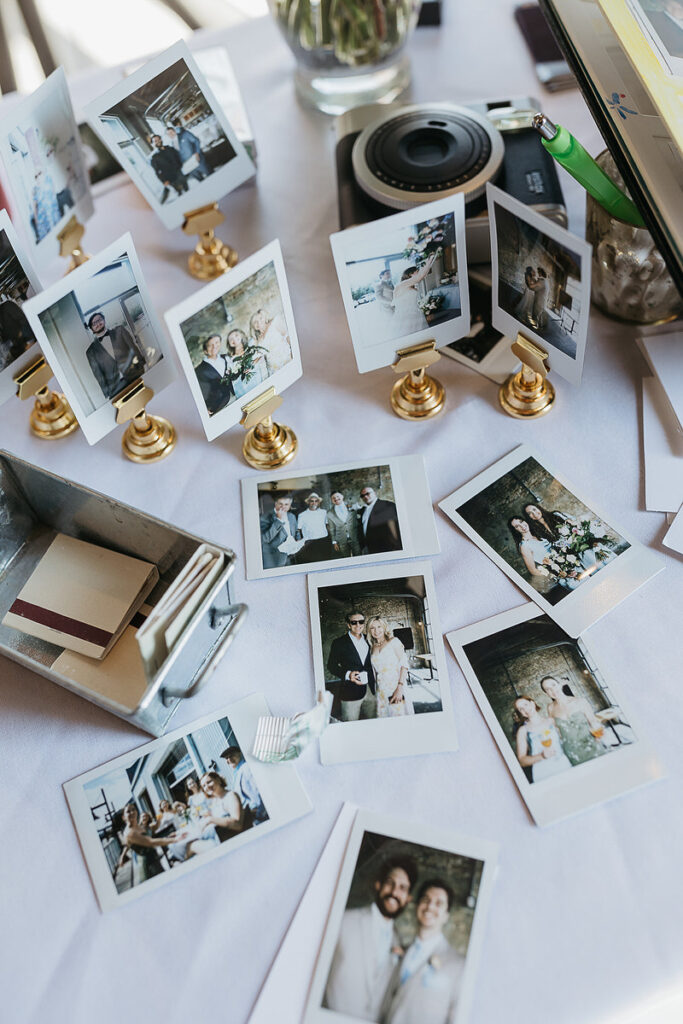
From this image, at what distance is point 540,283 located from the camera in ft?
2.96

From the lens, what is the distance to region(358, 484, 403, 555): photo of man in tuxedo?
3.04 ft

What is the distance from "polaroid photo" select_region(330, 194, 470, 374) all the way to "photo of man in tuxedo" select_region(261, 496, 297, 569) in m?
0.19

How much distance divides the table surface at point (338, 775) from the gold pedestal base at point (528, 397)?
0.01 meters

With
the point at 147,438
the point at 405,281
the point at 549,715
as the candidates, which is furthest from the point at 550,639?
the point at 147,438

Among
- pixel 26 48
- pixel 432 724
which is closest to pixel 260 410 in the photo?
pixel 432 724

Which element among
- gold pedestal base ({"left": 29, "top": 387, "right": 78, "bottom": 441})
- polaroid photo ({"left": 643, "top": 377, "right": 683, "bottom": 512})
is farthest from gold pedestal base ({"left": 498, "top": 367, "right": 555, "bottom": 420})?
gold pedestal base ({"left": 29, "top": 387, "right": 78, "bottom": 441})

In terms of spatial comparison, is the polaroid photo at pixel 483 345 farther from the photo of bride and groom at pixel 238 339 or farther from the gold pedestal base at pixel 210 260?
the gold pedestal base at pixel 210 260

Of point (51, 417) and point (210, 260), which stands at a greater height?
point (210, 260)

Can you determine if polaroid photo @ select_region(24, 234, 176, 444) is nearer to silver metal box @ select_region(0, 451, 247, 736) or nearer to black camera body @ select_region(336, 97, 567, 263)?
silver metal box @ select_region(0, 451, 247, 736)

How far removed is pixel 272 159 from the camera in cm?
128

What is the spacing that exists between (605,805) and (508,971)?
0.16m

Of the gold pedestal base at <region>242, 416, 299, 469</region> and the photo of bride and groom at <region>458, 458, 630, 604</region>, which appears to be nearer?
the photo of bride and groom at <region>458, 458, 630, 604</region>

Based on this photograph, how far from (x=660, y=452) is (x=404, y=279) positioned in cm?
34

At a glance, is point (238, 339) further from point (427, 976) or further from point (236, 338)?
point (427, 976)
